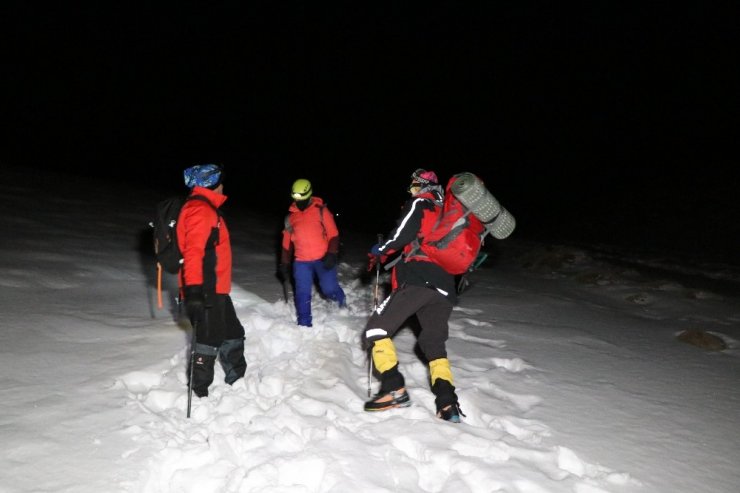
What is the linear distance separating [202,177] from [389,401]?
7.63ft

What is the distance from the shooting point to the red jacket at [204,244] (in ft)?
12.3

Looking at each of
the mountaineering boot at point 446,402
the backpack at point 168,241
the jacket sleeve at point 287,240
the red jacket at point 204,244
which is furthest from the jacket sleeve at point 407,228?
the jacket sleeve at point 287,240

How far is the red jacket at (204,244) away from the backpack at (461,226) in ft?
5.39

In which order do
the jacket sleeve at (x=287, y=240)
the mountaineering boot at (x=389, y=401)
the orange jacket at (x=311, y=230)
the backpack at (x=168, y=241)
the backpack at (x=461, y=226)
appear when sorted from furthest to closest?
the jacket sleeve at (x=287, y=240) → the orange jacket at (x=311, y=230) → the mountaineering boot at (x=389, y=401) → the backpack at (x=461, y=226) → the backpack at (x=168, y=241)

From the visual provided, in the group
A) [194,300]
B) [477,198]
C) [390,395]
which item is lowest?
[390,395]

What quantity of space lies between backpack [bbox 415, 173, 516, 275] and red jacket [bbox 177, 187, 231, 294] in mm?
1644

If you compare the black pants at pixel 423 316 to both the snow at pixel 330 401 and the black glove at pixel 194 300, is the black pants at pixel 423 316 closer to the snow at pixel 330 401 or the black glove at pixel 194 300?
the snow at pixel 330 401

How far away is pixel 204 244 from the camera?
380 centimetres

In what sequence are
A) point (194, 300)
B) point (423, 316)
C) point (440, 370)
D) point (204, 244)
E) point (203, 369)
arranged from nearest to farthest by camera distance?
point (194, 300), point (204, 244), point (203, 369), point (440, 370), point (423, 316)

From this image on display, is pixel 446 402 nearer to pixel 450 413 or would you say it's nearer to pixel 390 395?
pixel 450 413

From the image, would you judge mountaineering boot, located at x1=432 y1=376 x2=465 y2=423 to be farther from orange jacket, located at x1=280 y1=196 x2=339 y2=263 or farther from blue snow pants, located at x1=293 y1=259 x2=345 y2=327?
orange jacket, located at x1=280 y1=196 x2=339 y2=263

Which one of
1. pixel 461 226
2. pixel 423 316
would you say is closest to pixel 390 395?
pixel 423 316

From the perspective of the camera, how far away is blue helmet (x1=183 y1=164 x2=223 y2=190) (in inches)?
157

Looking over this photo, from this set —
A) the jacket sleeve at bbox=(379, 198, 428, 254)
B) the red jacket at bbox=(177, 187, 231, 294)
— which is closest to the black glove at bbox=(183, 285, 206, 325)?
the red jacket at bbox=(177, 187, 231, 294)
